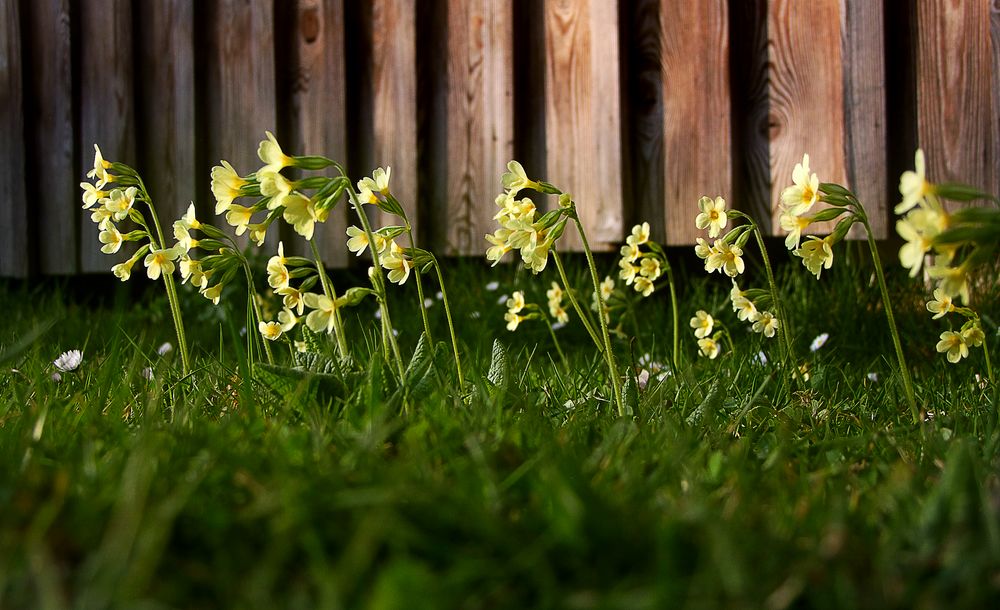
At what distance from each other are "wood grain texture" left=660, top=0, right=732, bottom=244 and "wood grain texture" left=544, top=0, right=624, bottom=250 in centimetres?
18

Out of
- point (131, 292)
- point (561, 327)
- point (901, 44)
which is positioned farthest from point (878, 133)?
point (131, 292)

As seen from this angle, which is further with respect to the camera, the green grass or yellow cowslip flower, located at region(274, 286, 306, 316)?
yellow cowslip flower, located at region(274, 286, 306, 316)

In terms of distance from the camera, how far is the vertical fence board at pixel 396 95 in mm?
3473

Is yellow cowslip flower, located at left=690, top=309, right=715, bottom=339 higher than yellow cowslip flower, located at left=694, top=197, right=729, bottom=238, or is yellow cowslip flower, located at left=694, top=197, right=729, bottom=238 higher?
yellow cowslip flower, located at left=694, top=197, right=729, bottom=238

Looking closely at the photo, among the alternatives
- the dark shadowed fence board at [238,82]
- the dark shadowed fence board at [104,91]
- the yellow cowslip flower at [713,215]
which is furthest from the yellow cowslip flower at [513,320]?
the dark shadowed fence board at [104,91]

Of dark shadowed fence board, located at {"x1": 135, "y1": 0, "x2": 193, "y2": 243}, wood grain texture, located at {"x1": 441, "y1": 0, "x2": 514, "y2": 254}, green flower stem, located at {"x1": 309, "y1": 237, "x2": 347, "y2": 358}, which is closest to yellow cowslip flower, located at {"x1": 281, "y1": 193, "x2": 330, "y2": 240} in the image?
green flower stem, located at {"x1": 309, "y1": 237, "x2": 347, "y2": 358}

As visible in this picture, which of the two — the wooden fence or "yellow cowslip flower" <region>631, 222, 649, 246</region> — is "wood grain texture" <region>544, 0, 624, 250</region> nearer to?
the wooden fence

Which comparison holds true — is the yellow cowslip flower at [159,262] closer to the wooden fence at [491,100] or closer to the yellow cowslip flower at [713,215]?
the yellow cowslip flower at [713,215]

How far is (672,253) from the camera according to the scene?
3.49 meters

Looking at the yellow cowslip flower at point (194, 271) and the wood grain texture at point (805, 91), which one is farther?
the wood grain texture at point (805, 91)

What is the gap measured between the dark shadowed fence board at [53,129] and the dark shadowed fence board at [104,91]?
0.05 meters

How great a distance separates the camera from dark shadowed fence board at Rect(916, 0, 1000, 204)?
2727 millimetres

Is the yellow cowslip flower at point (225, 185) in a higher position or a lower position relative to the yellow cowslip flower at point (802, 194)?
higher

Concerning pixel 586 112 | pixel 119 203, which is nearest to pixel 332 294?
pixel 119 203
